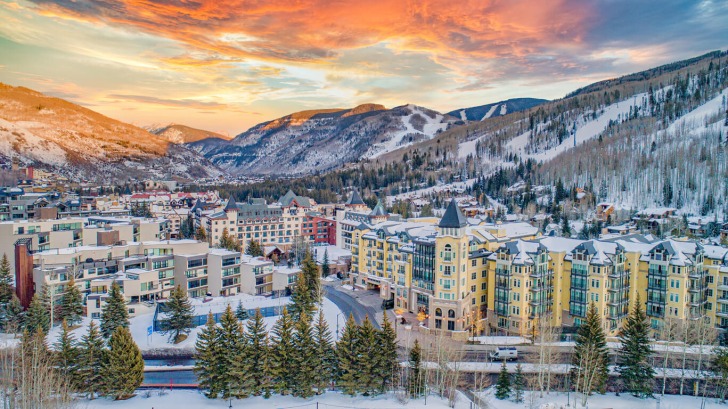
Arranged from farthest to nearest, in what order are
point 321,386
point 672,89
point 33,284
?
point 672,89, point 33,284, point 321,386

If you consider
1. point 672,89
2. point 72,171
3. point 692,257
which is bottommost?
point 692,257

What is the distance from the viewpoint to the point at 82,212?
83.2 metres

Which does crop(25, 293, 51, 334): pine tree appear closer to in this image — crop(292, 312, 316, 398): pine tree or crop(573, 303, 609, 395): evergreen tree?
crop(292, 312, 316, 398): pine tree

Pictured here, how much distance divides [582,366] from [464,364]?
27.4ft

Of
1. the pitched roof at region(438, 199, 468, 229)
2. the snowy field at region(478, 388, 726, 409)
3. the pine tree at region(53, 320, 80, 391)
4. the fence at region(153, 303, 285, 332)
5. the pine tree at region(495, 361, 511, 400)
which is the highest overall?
the pitched roof at region(438, 199, 468, 229)

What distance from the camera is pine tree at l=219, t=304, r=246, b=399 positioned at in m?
31.1

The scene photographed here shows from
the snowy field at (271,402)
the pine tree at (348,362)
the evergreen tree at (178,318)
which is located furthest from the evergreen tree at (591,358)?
the evergreen tree at (178,318)

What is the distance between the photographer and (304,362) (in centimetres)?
3181

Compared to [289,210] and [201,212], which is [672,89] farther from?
[201,212]

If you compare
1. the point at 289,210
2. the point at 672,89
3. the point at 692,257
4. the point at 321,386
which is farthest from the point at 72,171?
the point at 672,89

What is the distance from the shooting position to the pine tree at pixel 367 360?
31.6 meters

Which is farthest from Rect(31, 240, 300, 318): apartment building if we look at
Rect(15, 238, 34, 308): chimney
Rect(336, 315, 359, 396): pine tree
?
Rect(336, 315, 359, 396): pine tree

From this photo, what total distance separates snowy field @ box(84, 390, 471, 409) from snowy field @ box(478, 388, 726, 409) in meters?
2.38

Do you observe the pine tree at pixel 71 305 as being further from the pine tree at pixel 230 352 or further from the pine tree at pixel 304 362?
the pine tree at pixel 304 362
